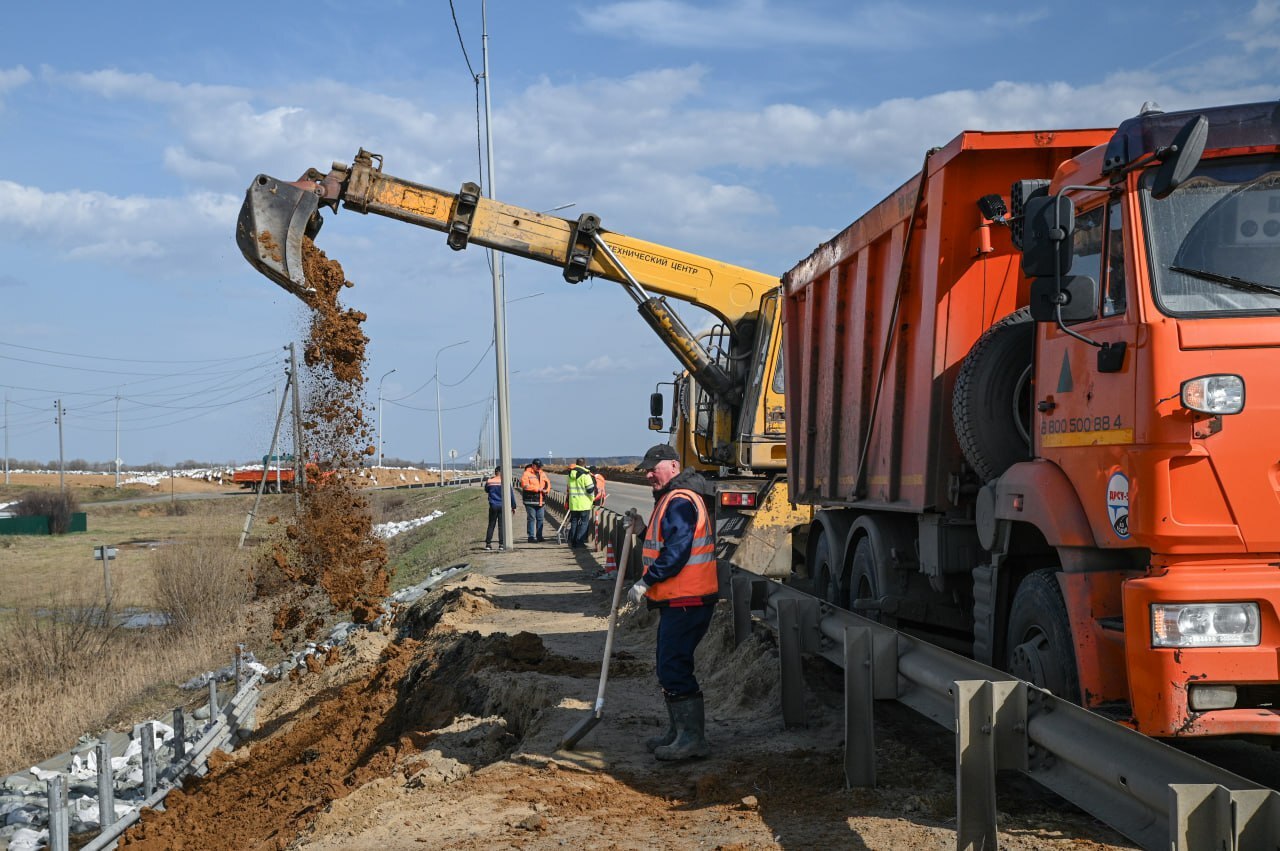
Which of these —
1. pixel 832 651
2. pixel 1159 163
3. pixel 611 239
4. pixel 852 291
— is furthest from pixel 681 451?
pixel 1159 163

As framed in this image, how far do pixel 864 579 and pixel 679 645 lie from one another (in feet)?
7.96

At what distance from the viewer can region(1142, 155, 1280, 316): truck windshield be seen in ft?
17.0

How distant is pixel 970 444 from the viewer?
22.8ft

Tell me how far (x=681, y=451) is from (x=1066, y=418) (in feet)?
40.1

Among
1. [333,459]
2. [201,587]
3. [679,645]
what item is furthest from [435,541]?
[679,645]

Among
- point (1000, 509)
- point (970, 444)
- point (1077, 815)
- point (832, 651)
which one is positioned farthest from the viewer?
point (832, 651)

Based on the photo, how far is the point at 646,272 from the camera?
48.8 ft

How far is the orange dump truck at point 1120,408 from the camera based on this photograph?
4.90 m

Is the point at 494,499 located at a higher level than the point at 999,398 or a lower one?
lower

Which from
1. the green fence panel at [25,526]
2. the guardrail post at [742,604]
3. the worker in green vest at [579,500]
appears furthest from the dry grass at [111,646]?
the green fence panel at [25,526]

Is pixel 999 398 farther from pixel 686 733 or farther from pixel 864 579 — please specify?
pixel 864 579

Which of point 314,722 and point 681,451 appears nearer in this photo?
point 314,722

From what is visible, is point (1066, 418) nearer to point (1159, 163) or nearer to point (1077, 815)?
point (1159, 163)

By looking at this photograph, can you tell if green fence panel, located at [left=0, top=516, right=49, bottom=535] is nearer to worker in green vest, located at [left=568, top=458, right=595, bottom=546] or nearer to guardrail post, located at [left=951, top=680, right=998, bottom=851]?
worker in green vest, located at [left=568, top=458, right=595, bottom=546]
